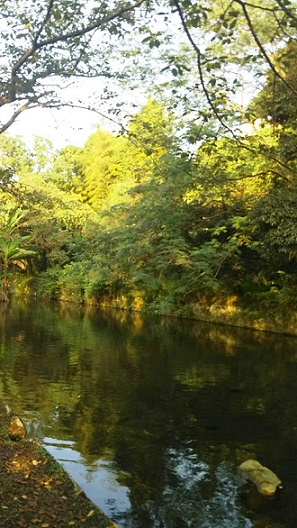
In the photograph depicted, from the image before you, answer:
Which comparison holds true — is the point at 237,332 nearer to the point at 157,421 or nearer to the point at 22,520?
the point at 157,421

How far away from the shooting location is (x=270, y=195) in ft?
53.2

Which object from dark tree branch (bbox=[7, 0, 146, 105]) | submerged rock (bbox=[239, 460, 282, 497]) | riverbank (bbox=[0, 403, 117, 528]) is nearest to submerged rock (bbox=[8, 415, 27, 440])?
riverbank (bbox=[0, 403, 117, 528])

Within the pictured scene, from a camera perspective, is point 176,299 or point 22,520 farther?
point 176,299

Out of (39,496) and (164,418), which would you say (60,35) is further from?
(164,418)

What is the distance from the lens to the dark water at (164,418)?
5.23m

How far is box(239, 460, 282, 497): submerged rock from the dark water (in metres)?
0.10

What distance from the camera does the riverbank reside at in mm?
3953

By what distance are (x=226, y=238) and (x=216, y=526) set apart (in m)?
16.1

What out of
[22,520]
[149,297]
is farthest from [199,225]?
[22,520]

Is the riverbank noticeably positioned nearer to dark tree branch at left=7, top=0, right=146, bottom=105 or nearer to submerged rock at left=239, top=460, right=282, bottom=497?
submerged rock at left=239, top=460, right=282, bottom=497

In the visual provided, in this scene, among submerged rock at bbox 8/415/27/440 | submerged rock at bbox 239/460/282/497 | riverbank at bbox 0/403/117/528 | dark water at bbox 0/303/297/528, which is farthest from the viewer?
submerged rock at bbox 8/415/27/440

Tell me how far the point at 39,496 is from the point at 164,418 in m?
4.00

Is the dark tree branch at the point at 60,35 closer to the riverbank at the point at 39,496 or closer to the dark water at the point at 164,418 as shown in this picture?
the riverbank at the point at 39,496

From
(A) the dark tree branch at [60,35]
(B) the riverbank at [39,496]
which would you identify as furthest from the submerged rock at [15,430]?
(A) the dark tree branch at [60,35]
